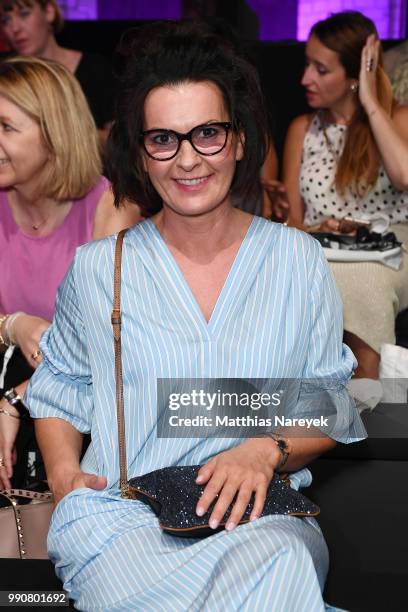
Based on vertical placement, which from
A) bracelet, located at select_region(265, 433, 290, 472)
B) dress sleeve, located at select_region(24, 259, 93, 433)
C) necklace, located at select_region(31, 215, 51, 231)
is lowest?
bracelet, located at select_region(265, 433, 290, 472)

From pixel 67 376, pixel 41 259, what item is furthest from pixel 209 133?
pixel 41 259

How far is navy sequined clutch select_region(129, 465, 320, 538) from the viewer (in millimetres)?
1845

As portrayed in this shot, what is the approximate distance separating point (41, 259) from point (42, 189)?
0.21 m

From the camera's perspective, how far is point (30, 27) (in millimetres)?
4742

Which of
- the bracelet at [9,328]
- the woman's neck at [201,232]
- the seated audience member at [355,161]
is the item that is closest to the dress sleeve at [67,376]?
the woman's neck at [201,232]

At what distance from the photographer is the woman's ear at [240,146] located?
7.26 ft

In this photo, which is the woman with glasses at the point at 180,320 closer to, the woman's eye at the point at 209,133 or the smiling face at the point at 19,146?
the woman's eye at the point at 209,133

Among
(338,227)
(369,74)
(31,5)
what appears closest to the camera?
(338,227)

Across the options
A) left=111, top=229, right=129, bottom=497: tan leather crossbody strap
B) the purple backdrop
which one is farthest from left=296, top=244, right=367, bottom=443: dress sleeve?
the purple backdrop

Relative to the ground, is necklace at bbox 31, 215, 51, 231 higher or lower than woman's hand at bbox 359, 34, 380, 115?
lower

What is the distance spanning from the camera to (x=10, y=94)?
9.83 ft

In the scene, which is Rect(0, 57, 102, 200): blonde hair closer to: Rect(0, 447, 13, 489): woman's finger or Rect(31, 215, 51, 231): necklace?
Rect(31, 215, 51, 231): necklace

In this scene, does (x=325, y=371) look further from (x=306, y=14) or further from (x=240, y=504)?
(x=306, y=14)

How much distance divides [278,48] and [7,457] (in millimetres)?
2925
